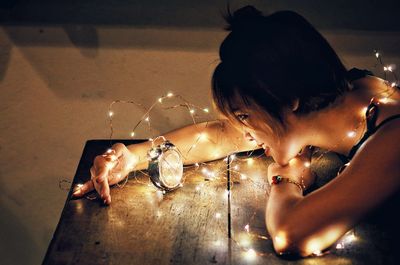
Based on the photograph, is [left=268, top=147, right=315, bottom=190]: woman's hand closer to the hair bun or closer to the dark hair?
the dark hair

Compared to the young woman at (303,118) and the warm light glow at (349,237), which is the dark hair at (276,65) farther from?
the warm light glow at (349,237)

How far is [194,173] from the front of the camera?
157 centimetres

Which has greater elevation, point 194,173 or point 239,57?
point 239,57

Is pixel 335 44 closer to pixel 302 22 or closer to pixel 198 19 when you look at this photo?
pixel 198 19

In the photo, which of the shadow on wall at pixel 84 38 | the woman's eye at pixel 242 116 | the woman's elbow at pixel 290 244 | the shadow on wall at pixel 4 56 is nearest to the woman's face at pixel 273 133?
the woman's eye at pixel 242 116

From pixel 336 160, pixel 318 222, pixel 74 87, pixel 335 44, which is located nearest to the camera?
pixel 318 222

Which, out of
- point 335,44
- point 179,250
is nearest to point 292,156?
point 179,250

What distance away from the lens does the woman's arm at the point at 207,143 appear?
5.26 feet

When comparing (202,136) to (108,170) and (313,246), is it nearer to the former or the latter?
(108,170)

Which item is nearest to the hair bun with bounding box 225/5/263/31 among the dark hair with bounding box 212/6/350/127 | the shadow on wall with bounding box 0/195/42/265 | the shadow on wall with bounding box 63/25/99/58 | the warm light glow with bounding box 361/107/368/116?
the dark hair with bounding box 212/6/350/127

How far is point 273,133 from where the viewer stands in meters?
1.32

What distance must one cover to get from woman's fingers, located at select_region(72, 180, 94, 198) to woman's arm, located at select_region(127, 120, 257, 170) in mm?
202

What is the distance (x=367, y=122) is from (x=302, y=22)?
0.32 meters

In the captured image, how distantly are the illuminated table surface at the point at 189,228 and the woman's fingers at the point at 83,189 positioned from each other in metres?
0.02
